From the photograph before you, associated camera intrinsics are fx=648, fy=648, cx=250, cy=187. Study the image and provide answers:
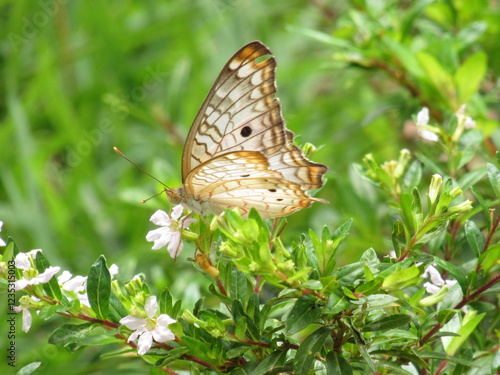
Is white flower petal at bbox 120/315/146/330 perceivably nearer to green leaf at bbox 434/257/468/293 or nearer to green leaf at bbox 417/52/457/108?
green leaf at bbox 434/257/468/293

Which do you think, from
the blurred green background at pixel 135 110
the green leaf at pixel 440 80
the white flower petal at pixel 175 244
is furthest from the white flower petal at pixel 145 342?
the green leaf at pixel 440 80

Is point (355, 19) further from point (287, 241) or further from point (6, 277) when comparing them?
point (6, 277)

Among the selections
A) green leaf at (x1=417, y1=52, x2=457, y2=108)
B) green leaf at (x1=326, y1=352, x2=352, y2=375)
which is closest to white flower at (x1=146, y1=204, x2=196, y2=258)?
green leaf at (x1=326, y1=352, x2=352, y2=375)

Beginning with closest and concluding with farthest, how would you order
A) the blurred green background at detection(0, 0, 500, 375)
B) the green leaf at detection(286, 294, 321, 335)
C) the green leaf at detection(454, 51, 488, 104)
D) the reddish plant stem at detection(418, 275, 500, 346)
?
the green leaf at detection(286, 294, 321, 335), the reddish plant stem at detection(418, 275, 500, 346), the green leaf at detection(454, 51, 488, 104), the blurred green background at detection(0, 0, 500, 375)

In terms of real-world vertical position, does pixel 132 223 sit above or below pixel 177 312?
above

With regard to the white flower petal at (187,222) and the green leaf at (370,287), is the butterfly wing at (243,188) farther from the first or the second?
the green leaf at (370,287)

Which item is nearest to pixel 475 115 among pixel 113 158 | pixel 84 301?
pixel 84 301
